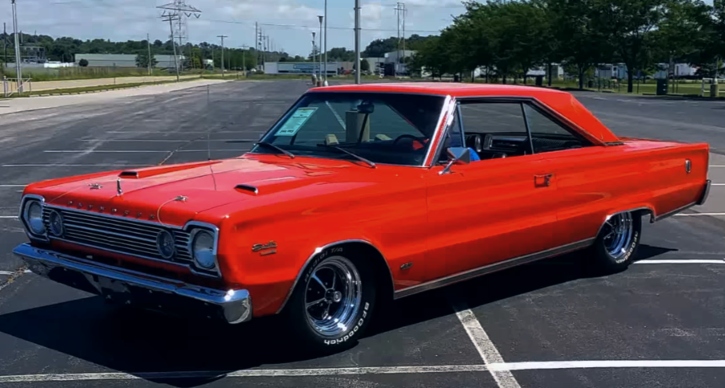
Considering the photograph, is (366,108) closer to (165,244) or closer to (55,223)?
(165,244)

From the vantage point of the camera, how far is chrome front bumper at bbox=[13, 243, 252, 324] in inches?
178

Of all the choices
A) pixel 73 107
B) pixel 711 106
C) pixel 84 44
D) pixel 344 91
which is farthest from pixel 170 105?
pixel 84 44

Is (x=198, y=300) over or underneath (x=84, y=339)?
over

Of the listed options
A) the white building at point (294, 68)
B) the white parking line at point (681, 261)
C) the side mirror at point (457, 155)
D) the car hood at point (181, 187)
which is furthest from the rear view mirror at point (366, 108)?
the white building at point (294, 68)

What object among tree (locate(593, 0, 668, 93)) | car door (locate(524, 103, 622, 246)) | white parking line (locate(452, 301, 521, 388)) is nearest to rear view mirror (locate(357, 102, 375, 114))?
car door (locate(524, 103, 622, 246))

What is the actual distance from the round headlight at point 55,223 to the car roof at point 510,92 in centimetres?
229

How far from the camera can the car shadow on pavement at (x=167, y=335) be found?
509 centimetres

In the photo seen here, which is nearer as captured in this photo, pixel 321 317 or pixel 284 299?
pixel 284 299

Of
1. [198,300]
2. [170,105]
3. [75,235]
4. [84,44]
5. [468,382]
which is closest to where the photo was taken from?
[198,300]

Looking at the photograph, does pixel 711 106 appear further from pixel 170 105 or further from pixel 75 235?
pixel 75 235

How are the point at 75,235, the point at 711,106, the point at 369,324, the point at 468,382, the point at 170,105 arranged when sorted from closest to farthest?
the point at 468,382, the point at 75,235, the point at 369,324, the point at 711,106, the point at 170,105

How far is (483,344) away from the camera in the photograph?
18.0 ft

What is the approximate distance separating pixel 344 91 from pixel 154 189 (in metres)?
1.92

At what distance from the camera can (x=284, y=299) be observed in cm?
480
